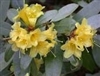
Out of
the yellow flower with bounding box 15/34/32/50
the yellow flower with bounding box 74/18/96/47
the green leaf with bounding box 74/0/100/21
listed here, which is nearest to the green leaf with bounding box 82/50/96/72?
the green leaf with bounding box 74/0/100/21

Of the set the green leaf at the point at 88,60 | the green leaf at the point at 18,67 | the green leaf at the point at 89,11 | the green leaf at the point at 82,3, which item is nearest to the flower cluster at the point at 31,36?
the green leaf at the point at 18,67

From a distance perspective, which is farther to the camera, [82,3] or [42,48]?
[82,3]

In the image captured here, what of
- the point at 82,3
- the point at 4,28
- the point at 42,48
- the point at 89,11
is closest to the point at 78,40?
the point at 42,48

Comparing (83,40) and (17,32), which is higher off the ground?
(17,32)

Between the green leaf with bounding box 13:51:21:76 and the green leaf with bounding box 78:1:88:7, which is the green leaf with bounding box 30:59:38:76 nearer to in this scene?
the green leaf with bounding box 13:51:21:76

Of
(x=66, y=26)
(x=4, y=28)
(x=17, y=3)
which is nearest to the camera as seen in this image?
(x=66, y=26)

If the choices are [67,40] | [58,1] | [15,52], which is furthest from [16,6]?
[58,1]

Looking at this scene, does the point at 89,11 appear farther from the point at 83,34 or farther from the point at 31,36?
the point at 31,36
